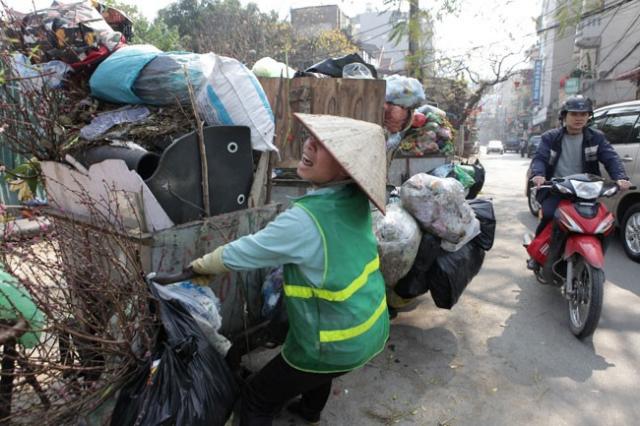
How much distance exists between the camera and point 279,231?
159 cm

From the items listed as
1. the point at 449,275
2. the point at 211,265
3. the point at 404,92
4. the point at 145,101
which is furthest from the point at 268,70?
the point at 211,265

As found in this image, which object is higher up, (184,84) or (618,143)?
(184,84)

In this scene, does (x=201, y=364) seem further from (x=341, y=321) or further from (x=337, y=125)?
(x=337, y=125)

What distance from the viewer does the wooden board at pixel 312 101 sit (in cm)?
340

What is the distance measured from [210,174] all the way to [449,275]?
5.75ft

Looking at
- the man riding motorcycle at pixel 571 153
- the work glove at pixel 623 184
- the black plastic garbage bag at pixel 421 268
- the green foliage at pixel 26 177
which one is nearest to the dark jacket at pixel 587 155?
the man riding motorcycle at pixel 571 153

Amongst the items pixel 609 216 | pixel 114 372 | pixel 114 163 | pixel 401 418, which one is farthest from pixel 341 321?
pixel 609 216

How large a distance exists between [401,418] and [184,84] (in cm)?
215

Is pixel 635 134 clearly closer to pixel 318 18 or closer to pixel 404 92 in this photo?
pixel 404 92

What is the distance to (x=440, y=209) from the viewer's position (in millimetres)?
2971

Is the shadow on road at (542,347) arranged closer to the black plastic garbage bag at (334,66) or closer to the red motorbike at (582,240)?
the red motorbike at (582,240)

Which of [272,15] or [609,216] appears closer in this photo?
[609,216]

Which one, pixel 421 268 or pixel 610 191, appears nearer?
pixel 421 268

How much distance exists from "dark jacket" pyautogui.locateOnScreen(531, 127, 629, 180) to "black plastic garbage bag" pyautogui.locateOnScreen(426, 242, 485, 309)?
135cm
